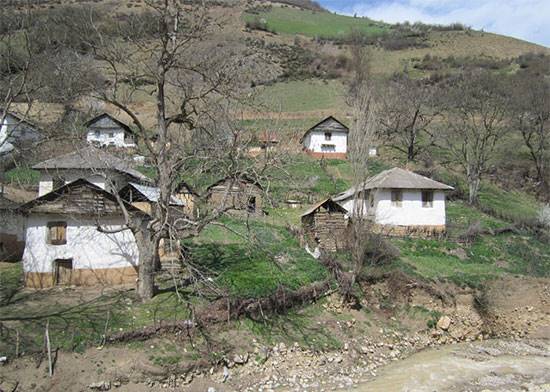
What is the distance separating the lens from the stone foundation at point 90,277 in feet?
67.1

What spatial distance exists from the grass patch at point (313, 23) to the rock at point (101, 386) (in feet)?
332

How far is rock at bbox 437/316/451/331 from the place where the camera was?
22.7 metres

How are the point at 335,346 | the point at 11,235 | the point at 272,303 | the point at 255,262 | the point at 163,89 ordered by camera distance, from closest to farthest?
the point at 163,89, the point at 335,346, the point at 272,303, the point at 255,262, the point at 11,235

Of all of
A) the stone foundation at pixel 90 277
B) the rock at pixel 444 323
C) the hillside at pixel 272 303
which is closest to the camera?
the hillside at pixel 272 303

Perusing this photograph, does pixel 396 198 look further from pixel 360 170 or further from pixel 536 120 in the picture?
pixel 536 120

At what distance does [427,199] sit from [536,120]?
75.1ft

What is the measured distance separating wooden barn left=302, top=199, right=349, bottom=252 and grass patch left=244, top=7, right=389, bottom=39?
85.2 meters

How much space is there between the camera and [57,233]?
68.3ft

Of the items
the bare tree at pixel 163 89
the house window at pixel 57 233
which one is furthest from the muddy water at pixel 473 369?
the house window at pixel 57 233

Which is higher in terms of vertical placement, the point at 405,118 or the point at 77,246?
the point at 405,118

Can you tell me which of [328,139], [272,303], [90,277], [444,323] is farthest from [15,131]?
[328,139]

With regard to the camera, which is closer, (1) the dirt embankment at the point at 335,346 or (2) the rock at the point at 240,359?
(1) the dirt embankment at the point at 335,346

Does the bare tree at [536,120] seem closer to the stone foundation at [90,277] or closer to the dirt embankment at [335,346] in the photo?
the dirt embankment at [335,346]

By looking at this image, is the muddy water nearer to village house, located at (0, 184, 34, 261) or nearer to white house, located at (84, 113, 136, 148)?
village house, located at (0, 184, 34, 261)
